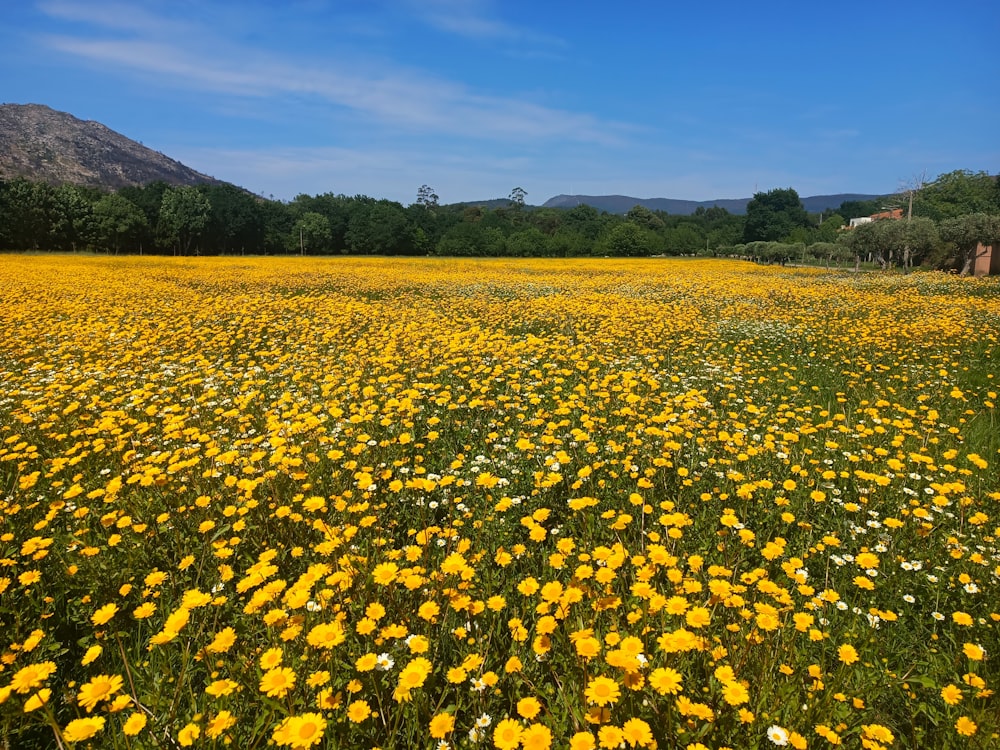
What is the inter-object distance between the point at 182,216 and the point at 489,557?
6437 centimetres

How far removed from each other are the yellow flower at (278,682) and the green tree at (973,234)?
1686 inches

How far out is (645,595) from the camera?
1972 millimetres

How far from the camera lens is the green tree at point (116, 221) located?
46.5 meters

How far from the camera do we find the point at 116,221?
47031mm

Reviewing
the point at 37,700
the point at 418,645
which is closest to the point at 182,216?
the point at 37,700

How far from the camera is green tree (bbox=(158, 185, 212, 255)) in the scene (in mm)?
53062

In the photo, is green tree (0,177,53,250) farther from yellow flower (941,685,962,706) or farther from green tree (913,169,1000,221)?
green tree (913,169,1000,221)

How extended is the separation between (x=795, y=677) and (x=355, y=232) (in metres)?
73.2

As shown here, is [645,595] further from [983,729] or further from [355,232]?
[355,232]

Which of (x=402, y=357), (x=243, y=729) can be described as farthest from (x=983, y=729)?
(x=402, y=357)

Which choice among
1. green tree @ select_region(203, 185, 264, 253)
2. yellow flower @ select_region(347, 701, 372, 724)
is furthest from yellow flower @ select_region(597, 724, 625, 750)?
green tree @ select_region(203, 185, 264, 253)

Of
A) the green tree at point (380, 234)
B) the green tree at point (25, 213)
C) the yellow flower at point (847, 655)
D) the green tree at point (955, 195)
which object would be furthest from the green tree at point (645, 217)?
the yellow flower at point (847, 655)

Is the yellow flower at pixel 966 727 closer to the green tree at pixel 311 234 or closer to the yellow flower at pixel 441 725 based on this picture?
the yellow flower at pixel 441 725

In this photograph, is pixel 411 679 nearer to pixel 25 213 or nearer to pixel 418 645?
pixel 418 645
